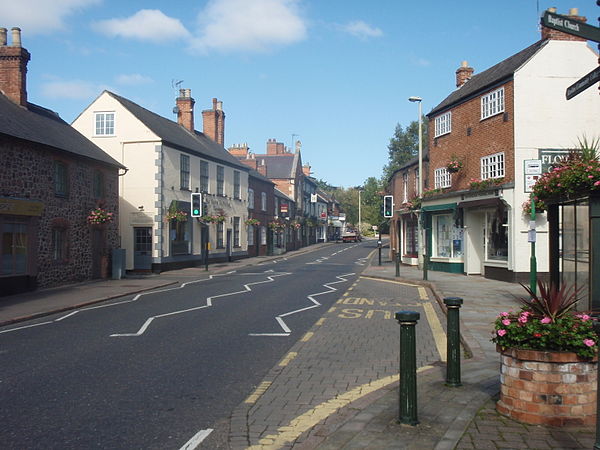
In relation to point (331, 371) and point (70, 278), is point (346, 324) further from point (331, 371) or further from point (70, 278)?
point (70, 278)

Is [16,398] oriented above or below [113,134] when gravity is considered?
below

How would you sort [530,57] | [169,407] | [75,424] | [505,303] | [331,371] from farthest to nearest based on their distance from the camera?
[530,57] < [505,303] < [331,371] < [169,407] < [75,424]

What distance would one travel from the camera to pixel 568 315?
501 centimetres

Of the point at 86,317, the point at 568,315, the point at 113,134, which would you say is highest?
the point at 113,134

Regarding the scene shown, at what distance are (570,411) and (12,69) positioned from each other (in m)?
23.0

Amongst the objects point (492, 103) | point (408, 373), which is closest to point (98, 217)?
point (492, 103)

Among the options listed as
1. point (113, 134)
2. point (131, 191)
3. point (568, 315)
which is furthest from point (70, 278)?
point (568, 315)

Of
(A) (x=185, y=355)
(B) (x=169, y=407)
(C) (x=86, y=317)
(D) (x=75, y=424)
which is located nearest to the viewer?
(D) (x=75, y=424)

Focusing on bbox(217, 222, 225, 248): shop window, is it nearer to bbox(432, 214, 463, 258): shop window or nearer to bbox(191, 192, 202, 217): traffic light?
Answer: bbox(191, 192, 202, 217): traffic light

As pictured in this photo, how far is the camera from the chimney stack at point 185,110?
1435 inches

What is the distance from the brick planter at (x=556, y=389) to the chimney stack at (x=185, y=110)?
112ft

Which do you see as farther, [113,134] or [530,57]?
[113,134]

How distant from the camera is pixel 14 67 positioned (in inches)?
834

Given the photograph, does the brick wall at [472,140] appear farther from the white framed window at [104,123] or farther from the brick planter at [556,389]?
the white framed window at [104,123]
